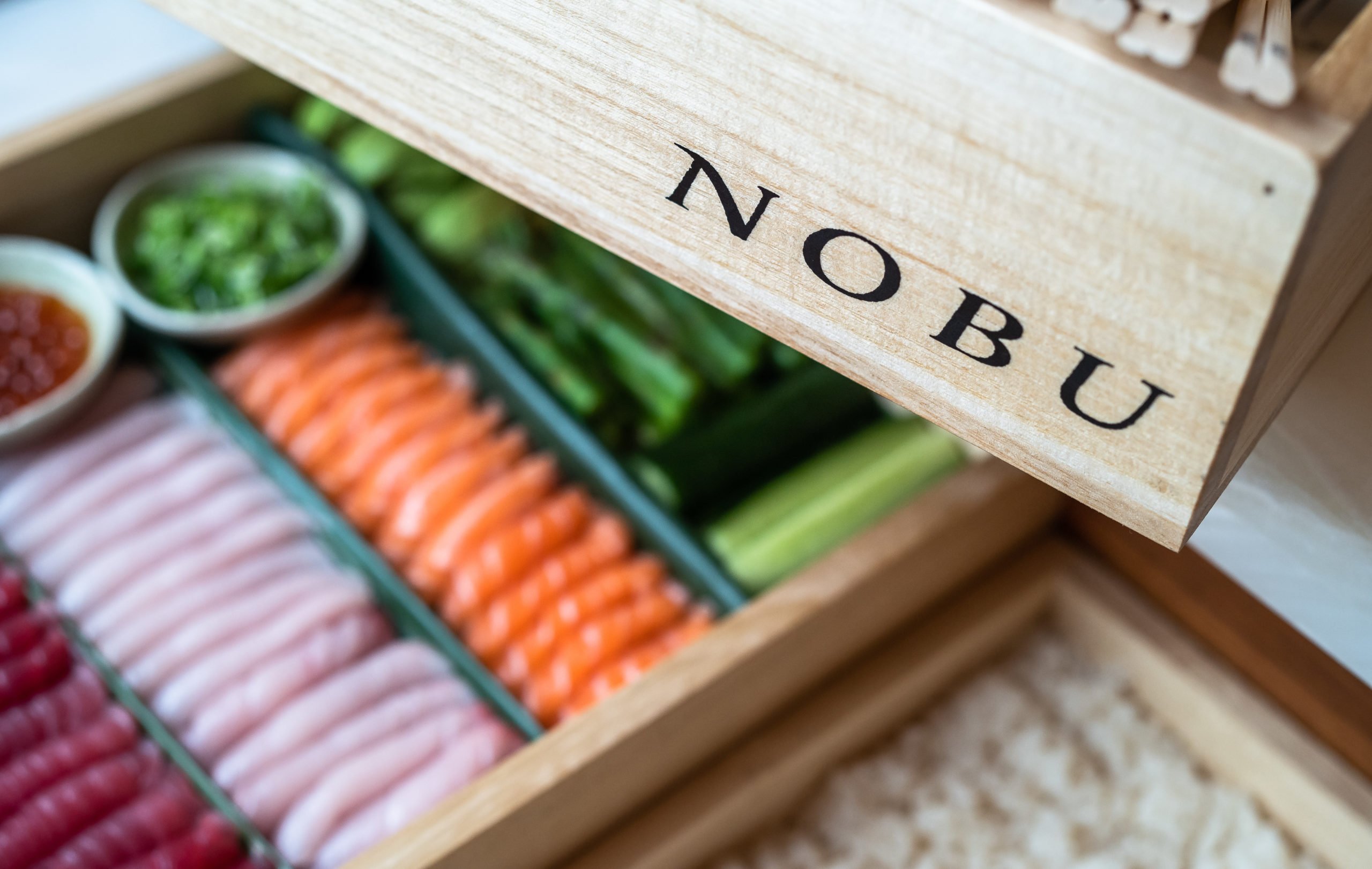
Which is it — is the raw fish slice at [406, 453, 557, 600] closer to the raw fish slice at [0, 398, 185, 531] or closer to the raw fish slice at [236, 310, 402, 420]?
the raw fish slice at [236, 310, 402, 420]

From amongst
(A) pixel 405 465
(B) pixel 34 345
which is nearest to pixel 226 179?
(B) pixel 34 345

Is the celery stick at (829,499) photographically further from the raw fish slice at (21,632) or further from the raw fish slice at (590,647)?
the raw fish slice at (21,632)

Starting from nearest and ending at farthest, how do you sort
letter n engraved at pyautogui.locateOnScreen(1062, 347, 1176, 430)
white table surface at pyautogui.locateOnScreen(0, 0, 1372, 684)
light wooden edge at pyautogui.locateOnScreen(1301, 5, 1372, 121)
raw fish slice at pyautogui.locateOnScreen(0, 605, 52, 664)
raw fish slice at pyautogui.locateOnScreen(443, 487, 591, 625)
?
1. light wooden edge at pyautogui.locateOnScreen(1301, 5, 1372, 121)
2. letter n engraved at pyautogui.locateOnScreen(1062, 347, 1176, 430)
3. white table surface at pyautogui.locateOnScreen(0, 0, 1372, 684)
4. raw fish slice at pyautogui.locateOnScreen(0, 605, 52, 664)
5. raw fish slice at pyautogui.locateOnScreen(443, 487, 591, 625)

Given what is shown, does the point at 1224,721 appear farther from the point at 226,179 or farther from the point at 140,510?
the point at 226,179

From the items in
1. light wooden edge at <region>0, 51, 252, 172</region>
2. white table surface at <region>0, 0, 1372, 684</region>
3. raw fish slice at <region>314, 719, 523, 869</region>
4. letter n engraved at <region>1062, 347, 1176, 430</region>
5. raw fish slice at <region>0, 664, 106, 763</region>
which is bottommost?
raw fish slice at <region>0, 664, 106, 763</region>

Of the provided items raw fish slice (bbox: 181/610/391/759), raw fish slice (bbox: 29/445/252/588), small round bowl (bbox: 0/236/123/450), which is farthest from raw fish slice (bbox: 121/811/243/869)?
small round bowl (bbox: 0/236/123/450)
